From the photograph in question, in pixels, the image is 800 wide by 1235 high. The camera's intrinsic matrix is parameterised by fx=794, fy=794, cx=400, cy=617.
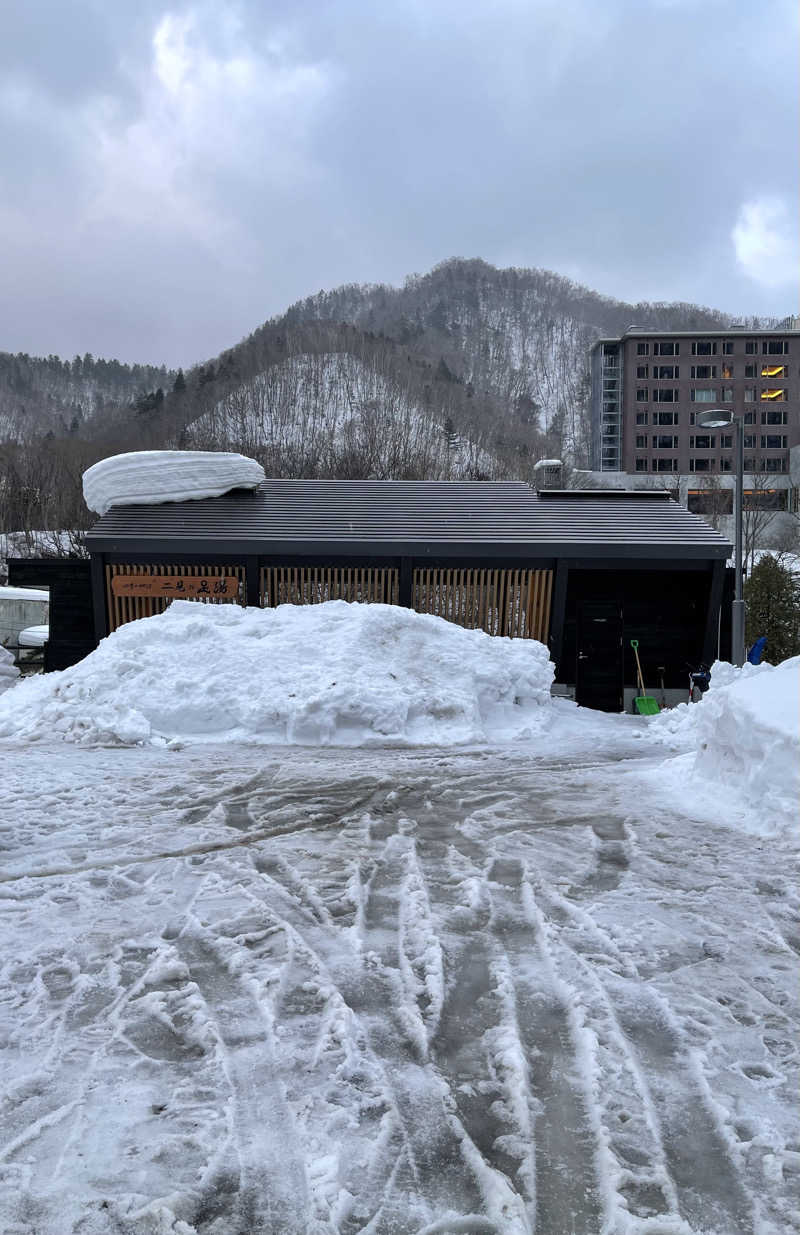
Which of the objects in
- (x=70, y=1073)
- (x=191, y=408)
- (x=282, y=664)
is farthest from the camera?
(x=191, y=408)

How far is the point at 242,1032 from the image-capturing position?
3.43 metres

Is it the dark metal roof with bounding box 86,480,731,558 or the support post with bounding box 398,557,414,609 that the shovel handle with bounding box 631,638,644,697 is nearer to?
the dark metal roof with bounding box 86,480,731,558

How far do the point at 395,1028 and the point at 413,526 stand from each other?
12626mm

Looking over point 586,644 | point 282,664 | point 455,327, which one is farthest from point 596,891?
point 455,327

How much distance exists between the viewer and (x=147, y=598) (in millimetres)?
15312

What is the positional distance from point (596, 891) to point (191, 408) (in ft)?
300

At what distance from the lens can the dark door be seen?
14906mm

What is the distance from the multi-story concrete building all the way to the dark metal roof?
53.1 meters

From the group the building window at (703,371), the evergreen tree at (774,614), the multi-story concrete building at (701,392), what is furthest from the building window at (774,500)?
the evergreen tree at (774,614)

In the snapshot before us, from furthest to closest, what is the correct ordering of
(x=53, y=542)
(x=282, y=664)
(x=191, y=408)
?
(x=191, y=408) → (x=53, y=542) → (x=282, y=664)

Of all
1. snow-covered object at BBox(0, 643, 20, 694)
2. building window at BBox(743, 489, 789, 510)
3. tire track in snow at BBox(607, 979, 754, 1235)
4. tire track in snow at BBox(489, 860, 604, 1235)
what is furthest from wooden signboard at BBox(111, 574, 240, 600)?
building window at BBox(743, 489, 789, 510)

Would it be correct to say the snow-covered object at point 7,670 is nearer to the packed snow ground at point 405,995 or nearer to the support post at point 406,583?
the support post at point 406,583

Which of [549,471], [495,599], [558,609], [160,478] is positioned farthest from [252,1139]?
[549,471]

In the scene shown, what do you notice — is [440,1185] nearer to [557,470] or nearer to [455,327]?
[557,470]
